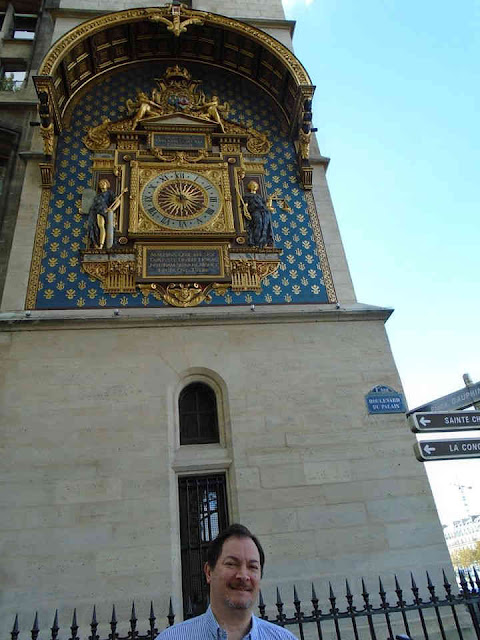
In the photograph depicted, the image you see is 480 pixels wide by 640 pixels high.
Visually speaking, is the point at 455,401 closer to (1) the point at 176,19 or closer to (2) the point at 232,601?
(2) the point at 232,601

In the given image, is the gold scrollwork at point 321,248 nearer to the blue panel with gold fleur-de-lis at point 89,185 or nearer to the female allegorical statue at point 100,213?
the blue panel with gold fleur-de-lis at point 89,185

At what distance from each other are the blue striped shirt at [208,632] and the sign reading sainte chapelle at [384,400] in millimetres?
6127

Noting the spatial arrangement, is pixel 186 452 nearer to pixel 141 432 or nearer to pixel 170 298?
pixel 141 432

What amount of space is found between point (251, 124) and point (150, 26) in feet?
11.3

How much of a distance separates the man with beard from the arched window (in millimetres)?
5712

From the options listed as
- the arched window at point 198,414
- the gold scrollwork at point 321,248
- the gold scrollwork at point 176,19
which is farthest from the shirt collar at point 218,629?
the gold scrollwork at point 176,19

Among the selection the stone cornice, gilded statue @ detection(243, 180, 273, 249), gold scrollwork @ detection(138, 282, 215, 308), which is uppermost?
gilded statue @ detection(243, 180, 273, 249)

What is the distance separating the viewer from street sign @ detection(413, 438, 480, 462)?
491 centimetres

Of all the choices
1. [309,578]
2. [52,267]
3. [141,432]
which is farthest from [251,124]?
[309,578]

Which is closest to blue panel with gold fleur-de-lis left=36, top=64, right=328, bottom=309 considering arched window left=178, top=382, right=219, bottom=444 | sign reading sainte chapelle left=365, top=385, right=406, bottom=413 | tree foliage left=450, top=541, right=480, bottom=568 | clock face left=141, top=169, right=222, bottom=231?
clock face left=141, top=169, right=222, bottom=231

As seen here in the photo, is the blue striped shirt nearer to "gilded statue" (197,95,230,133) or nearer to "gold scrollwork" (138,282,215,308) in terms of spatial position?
"gold scrollwork" (138,282,215,308)

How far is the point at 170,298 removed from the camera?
355 inches

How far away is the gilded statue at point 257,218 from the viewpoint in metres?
9.98

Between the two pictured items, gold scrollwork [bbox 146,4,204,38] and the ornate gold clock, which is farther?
gold scrollwork [bbox 146,4,204,38]
